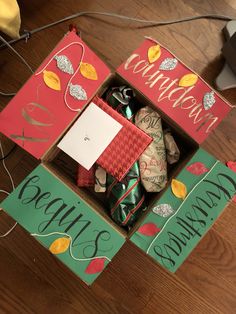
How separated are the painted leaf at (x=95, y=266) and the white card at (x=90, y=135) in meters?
0.21

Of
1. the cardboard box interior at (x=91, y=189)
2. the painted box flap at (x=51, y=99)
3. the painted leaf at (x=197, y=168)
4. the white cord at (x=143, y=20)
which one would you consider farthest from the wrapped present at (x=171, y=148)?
the white cord at (x=143, y=20)

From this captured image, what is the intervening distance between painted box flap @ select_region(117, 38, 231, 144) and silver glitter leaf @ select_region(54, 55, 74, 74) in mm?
116

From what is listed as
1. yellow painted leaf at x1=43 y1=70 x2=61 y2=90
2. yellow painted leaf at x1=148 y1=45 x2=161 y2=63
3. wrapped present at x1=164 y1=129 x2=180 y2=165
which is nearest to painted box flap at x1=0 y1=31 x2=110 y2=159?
yellow painted leaf at x1=43 y1=70 x2=61 y2=90

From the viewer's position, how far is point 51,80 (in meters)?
0.67

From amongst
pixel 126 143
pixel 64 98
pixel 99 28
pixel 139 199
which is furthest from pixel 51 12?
pixel 139 199

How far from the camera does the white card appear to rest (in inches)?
27.2

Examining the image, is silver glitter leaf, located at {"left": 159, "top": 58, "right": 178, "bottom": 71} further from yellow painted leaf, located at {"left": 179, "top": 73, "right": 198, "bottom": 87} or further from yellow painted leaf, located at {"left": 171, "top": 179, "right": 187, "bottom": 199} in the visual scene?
yellow painted leaf, located at {"left": 171, "top": 179, "right": 187, "bottom": 199}

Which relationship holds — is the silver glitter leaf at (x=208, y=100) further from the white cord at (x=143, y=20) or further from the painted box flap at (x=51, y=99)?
the white cord at (x=143, y=20)

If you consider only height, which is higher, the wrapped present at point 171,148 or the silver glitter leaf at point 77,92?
the wrapped present at point 171,148

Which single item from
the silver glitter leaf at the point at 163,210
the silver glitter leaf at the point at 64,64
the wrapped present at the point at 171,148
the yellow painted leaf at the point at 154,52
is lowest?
the silver glitter leaf at the point at 163,210

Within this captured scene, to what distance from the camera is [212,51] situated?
3.14 ft

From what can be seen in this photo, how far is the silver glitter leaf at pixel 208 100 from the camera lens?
0.69 m

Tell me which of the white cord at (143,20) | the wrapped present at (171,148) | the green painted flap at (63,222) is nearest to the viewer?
the green painted flap at (63,222)

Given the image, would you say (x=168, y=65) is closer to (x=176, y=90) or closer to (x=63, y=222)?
(x=176, y=90)
